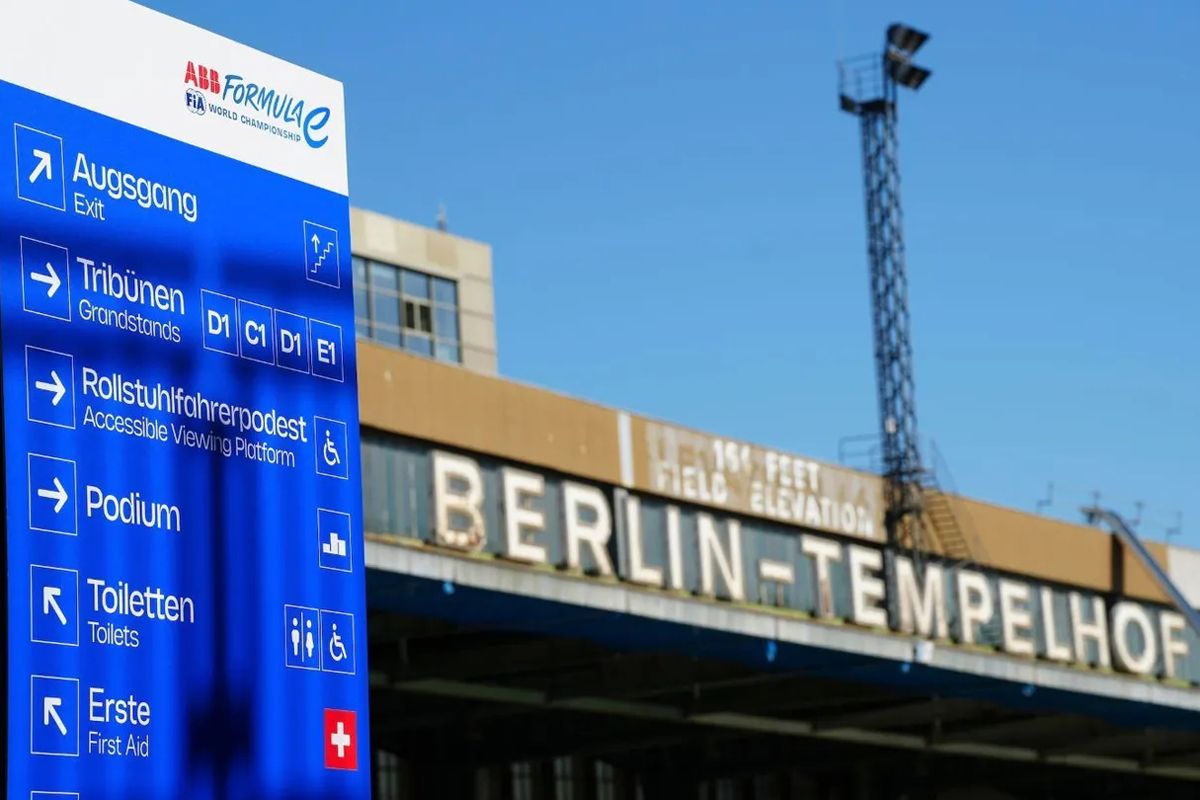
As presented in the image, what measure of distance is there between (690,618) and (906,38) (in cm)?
3665

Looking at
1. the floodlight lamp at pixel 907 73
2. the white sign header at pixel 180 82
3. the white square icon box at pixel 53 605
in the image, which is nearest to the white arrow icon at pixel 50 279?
the white sign header at pixel 180 82

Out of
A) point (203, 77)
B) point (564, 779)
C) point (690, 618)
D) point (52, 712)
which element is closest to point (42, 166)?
point (203, 77)

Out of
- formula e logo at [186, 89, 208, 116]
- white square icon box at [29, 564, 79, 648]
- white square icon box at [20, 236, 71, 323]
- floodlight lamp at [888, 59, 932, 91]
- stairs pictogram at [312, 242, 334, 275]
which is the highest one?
floodlight lamp at [888, 59, 932, 91]

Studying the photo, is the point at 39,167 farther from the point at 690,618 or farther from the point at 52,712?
the point at 690,618

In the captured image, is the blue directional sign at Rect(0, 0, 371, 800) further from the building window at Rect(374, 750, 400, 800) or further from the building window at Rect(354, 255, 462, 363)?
the building window at Rect(354, 255, 462, 363)

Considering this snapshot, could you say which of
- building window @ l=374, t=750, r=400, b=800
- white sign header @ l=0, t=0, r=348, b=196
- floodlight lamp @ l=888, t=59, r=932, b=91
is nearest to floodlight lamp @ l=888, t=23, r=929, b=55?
floodlight lamp @ l=888, t=59, r=932, b=91

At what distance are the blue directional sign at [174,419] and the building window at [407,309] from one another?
4897cm

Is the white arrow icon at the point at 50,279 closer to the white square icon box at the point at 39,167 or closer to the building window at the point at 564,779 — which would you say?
the white square icon box at the point at 39,167

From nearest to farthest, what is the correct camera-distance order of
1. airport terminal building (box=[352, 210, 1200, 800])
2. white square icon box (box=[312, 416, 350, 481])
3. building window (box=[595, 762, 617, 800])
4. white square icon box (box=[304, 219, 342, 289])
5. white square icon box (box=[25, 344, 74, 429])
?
white square icon box (box=[25, 344, 74, 429])
white square icon box (box=[312, 416, 350, 481])
white square icon box (box=[304, 219, 342, 289])
airport terminal building (box=[352, 210, 1200, 800])
building window (box=[595, 762, 617, 800])

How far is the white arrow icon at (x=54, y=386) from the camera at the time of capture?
15125 millimetres

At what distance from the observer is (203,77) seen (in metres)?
17.0

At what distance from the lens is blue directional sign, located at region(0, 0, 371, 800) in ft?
49.4

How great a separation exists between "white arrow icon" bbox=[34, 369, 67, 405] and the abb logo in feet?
8.73

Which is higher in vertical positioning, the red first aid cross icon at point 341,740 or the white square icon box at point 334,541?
the white square icon box at point 334,541
